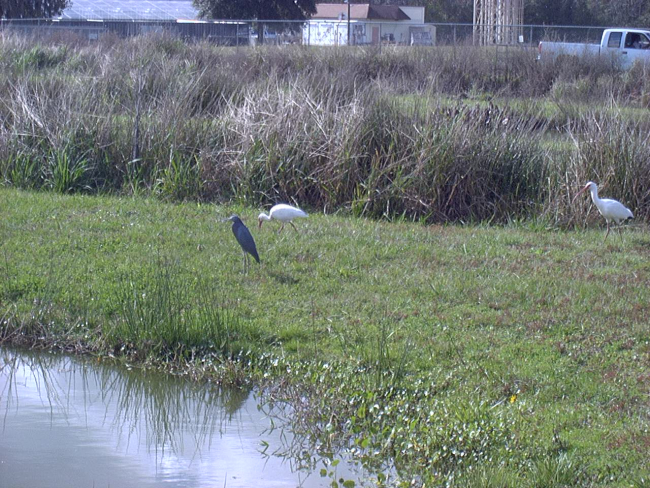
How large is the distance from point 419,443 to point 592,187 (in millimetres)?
5821

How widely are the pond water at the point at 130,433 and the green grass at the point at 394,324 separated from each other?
211 mm

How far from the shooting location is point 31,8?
40406 mm

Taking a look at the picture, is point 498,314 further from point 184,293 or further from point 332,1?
point 332,1

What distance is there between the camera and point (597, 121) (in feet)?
38.5

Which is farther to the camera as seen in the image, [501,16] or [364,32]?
[501,16]

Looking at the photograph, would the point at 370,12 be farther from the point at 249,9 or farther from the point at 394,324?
the point at 394,324

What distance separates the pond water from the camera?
16.1 ft

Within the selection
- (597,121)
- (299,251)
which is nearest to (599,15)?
(597,121)

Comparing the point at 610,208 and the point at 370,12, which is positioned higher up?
the point at 370,12

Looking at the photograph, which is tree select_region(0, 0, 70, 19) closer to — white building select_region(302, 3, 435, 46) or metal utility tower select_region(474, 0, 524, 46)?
white building select_region(302, 3, 435, 46)

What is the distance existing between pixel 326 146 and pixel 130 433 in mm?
6586

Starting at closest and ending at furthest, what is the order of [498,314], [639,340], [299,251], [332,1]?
[639,340]
[498,314]
[299,251]
[332,1]

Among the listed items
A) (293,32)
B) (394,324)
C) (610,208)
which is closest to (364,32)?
(293,32)

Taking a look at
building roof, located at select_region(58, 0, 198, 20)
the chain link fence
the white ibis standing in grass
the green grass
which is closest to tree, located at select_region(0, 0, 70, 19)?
building roof, located at select_region(58, 0, 198, 20)
